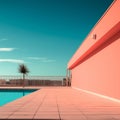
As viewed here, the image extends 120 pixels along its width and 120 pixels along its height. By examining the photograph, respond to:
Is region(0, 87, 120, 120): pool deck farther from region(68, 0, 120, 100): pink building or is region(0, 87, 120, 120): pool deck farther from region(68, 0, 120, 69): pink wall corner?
region(68, 0, 120, 69): pink wall corner

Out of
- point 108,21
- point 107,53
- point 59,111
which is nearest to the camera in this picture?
point 59,111

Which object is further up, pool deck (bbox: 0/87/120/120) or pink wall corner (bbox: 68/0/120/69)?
pink wall corner (bbox: 68/0/120/69)

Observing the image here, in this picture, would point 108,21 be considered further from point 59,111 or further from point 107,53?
point 59,111

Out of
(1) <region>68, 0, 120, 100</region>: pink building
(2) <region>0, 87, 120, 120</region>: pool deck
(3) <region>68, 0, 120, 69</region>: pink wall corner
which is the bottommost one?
(2) <region>0, 87, 120, 120</region>: pool deck

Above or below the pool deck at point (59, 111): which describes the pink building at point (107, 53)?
above

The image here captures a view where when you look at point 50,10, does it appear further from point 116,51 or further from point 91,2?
point 116,51

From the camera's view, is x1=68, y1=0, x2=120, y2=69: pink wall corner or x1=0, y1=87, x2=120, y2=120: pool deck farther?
A: x1=68, y1=0, x2=120, y2=69: pink wall corner

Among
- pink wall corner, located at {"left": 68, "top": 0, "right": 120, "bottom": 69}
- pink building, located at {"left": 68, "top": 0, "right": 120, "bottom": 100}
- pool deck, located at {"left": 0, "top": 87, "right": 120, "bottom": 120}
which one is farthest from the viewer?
pink building, located at {"left": 68, "top": 0, "right": 120, "bottom": 100}

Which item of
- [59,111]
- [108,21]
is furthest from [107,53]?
[59,111]

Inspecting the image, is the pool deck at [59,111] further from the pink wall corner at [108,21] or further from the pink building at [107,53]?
the pink wall corner at [108,21]

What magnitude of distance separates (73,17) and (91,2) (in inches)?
126

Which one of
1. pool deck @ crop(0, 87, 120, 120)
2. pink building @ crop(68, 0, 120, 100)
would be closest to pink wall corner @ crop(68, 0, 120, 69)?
pink building @ crop(68, 0, 120, 100)

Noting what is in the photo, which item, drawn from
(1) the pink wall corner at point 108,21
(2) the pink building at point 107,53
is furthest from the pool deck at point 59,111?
(1) the pink wall corner at point 108,21

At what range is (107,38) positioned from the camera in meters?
10.8
